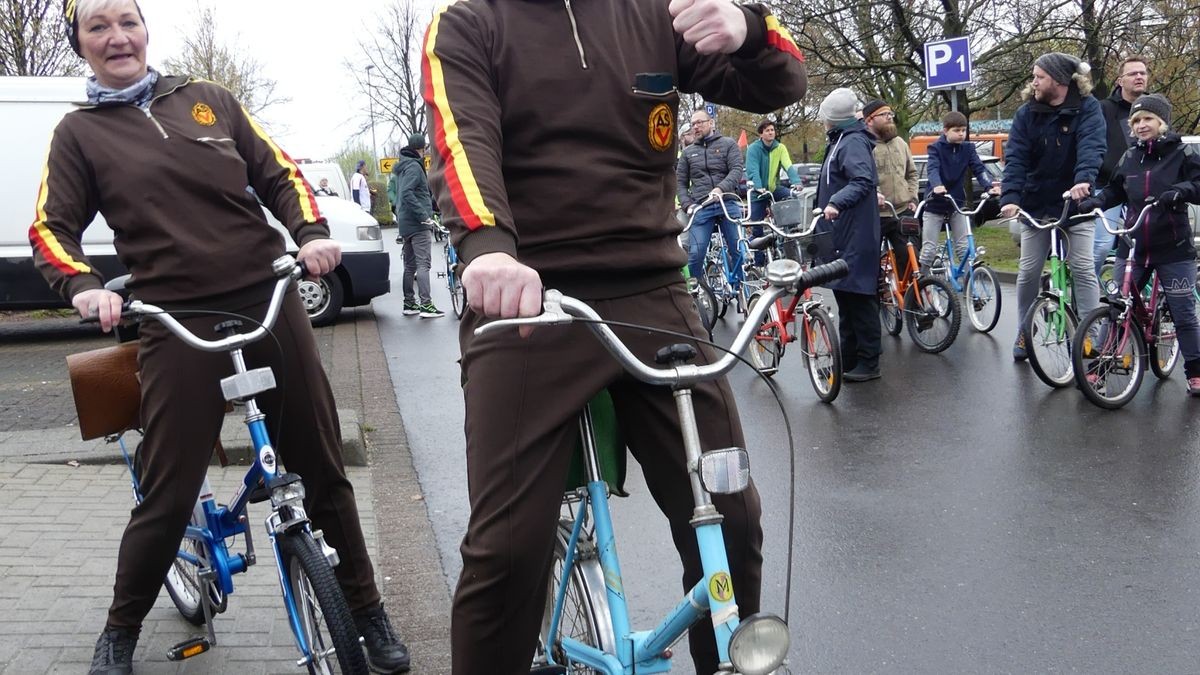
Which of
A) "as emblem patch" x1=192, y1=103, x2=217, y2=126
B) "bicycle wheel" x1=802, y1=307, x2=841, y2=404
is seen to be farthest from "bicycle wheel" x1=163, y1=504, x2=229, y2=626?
"bicycle wheel" x1=802, y1=307, x2=841, y2=404

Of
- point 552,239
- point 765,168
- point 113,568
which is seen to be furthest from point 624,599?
point 765,168

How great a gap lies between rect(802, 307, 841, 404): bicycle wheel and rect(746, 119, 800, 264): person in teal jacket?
6.68 metres

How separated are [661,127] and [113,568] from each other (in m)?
3.17

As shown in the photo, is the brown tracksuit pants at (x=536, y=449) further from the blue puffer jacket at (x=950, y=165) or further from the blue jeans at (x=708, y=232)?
the blue jeans at (x=708, y=232)

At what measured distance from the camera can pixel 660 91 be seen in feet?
8.09

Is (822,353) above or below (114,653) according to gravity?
below

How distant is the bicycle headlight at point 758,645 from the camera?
6.48 feet

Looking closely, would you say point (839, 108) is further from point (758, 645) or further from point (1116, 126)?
point (758, 645)

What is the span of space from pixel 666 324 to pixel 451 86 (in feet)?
2.12

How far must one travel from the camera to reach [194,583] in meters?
4.06

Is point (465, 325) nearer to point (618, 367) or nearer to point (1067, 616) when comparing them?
point (618, 367)

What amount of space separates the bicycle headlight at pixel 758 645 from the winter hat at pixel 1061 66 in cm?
679

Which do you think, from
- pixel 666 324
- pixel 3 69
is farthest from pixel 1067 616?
pixel 3 69

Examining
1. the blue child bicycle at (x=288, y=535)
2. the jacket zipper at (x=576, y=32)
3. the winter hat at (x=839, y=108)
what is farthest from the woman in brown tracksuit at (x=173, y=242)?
the winter hat at (x=839, y=108)
